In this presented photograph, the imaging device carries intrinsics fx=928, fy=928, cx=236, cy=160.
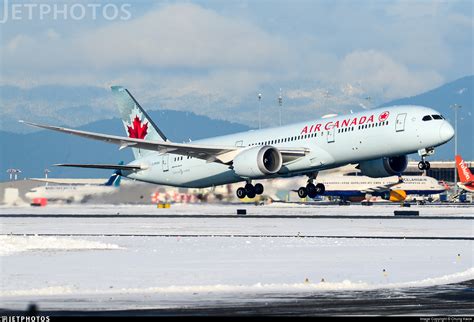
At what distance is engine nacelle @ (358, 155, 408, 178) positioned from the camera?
67000 mm

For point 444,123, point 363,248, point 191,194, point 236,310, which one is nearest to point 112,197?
point 191,194

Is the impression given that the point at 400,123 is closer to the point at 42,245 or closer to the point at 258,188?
the point at 258,188

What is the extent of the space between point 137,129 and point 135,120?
1007 mm

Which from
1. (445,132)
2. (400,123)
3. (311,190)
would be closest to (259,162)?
(311,190)

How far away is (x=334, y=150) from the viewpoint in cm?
6297

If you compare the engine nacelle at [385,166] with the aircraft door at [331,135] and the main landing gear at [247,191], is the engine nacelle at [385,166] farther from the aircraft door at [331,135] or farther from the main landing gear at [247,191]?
the main landing gear at [247,191]

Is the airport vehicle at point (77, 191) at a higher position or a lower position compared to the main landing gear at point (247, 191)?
higher

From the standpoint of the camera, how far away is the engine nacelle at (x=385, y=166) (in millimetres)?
67000

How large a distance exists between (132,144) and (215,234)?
2287 cm

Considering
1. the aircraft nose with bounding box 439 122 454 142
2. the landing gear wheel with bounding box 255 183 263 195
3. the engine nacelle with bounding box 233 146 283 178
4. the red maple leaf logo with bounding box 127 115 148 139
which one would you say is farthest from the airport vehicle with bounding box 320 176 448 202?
the aircraft nose with bounding box 439 122 454 142

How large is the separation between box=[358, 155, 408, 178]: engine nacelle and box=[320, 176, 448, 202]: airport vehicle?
3114 inches

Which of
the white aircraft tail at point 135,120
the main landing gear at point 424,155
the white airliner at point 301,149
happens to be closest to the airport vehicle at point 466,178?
the white aircraft tail at point 135,120

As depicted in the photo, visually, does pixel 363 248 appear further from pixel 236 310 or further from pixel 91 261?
pixel 236 310

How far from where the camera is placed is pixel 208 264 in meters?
32.2
